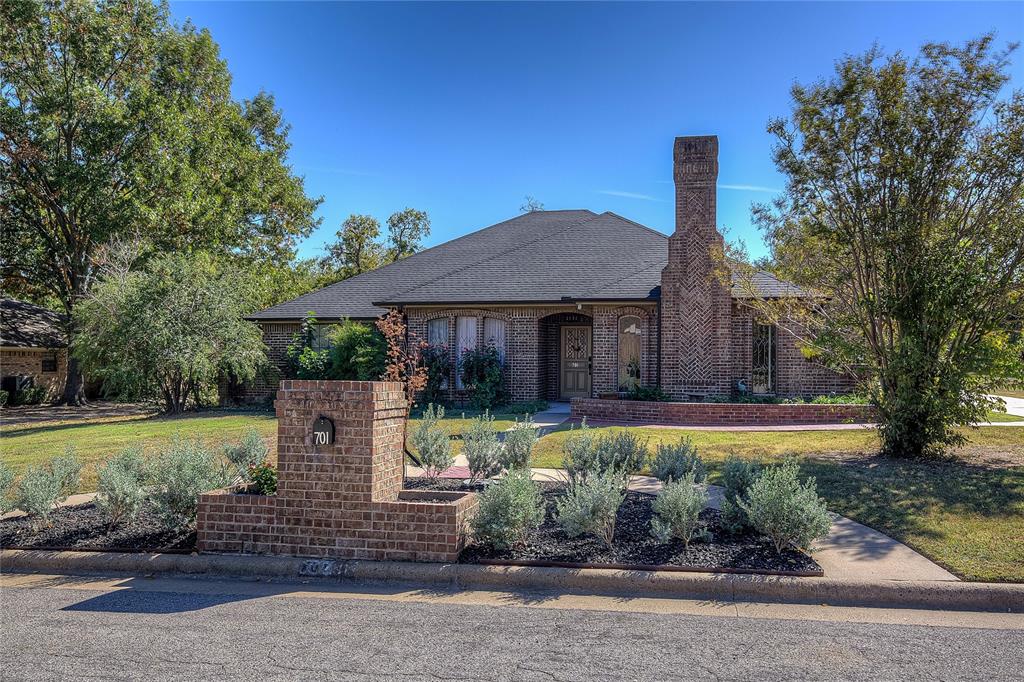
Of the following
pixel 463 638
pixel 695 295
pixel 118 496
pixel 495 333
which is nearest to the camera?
pixel 463 638

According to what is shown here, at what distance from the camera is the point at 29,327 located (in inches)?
1049

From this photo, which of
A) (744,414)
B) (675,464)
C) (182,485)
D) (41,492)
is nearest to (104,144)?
(41,492)

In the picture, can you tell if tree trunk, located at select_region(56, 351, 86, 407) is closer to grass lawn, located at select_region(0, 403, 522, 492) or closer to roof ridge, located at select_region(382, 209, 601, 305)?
grass lawn, located at select_region(0, 403, 522, 492)

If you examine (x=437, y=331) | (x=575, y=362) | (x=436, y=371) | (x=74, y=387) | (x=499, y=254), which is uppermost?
(x=499, y=254)

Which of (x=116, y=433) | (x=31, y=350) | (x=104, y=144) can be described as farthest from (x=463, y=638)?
(x=31, y=350)

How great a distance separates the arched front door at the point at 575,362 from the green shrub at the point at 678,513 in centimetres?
1423

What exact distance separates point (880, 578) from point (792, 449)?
6231 millimetres

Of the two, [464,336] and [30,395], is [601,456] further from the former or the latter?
[30,395]

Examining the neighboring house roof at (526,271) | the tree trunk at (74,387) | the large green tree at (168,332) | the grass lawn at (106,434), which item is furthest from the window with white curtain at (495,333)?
the tree trunk at (74,387)

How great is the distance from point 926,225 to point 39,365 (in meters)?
28.9

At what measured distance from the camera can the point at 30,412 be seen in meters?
22.1

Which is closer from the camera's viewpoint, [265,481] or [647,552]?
[647,552]

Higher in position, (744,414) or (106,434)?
(744,414)

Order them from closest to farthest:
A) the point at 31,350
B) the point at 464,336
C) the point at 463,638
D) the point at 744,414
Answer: the point at 463,638
the point at 744,414
the point at 464,336
the point at 31,350
